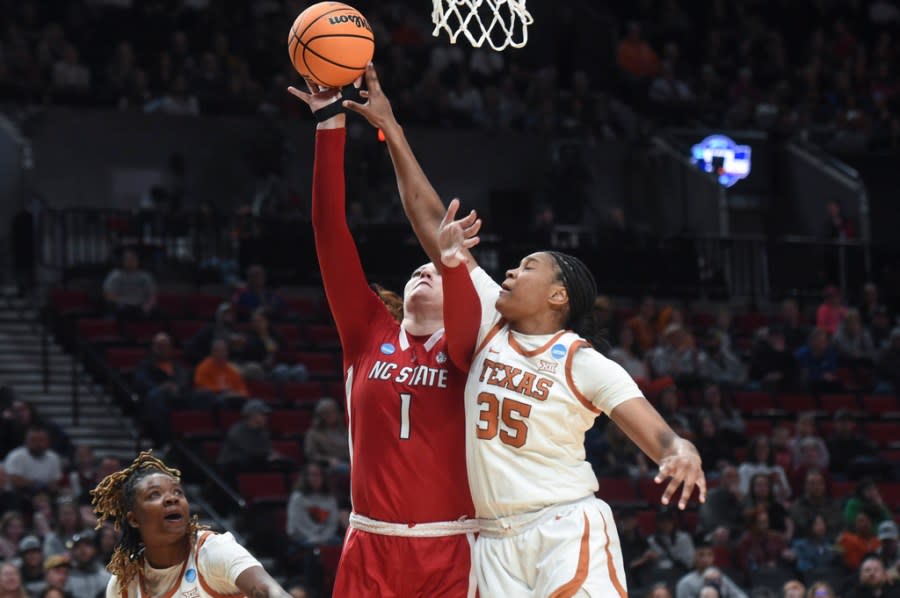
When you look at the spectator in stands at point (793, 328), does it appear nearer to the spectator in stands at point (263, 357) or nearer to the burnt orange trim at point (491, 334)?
the spectator in stands at point (263, 357)

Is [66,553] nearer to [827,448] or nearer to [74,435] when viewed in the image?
[74,435]

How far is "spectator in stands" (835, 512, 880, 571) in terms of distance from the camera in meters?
12.9

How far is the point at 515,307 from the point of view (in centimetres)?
543

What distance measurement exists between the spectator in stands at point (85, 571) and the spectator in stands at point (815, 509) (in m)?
6.17

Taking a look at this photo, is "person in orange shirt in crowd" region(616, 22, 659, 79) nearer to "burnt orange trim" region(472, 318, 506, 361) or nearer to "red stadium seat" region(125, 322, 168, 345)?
"red stadium seat" region(125, 322, 168, 345)

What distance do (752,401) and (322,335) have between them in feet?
15.0

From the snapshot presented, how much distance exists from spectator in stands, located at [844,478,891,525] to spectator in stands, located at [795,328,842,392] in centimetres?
317

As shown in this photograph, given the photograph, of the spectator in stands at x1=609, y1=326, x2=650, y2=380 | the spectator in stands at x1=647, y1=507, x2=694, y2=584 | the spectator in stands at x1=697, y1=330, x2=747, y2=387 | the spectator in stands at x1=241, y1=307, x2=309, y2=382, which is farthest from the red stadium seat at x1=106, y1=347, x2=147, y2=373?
the spectator in stands at x1=697, y1=330, x2=747, y2=387

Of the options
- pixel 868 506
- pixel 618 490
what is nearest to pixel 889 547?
pixel 868 506

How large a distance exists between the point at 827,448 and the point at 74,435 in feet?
23.7

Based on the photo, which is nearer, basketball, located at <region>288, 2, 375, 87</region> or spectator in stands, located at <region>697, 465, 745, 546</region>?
basketball, located at <region>288, 2, 375, 87</region>

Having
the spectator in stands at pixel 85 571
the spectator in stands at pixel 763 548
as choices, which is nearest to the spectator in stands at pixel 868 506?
the spectator in stands at pixel 763 548

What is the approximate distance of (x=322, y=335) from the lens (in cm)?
1541

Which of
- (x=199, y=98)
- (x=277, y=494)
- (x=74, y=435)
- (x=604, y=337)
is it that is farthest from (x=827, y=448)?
(x=604, y=337)
